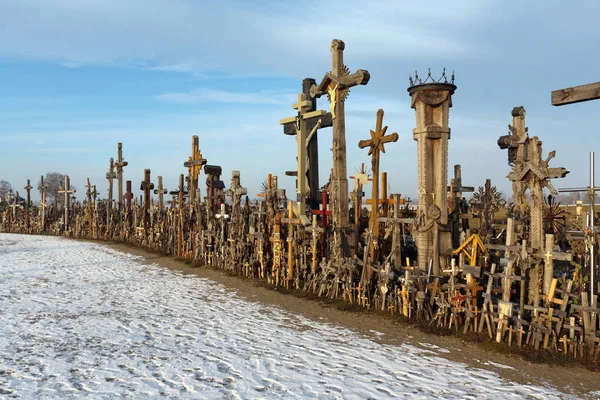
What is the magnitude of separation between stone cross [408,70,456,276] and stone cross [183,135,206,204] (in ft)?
37.5

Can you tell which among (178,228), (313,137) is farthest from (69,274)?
(313,137)

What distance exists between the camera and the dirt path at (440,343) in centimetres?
634

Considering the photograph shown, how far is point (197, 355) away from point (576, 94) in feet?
21.2

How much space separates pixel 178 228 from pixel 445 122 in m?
13.0

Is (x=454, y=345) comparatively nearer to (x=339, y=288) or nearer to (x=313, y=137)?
(x=339, y=288)

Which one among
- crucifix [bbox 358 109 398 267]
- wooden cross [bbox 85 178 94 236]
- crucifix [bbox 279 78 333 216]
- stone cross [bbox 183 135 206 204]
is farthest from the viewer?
wooden cross [bbox 85 178 94 236]

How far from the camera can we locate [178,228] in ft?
64.8

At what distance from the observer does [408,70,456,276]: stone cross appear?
9.80 metres

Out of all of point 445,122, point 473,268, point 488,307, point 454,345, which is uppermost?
point 445,122

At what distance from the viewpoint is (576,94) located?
256 inches

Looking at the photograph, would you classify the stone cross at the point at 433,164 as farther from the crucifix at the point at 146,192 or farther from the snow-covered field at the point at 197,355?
the crucifix at the point at 146,192

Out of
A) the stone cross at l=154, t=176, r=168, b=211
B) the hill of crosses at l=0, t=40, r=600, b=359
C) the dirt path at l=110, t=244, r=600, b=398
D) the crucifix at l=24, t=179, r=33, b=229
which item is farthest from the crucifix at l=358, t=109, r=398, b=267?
the crucifix at l=24, t=179, r=33, b=229

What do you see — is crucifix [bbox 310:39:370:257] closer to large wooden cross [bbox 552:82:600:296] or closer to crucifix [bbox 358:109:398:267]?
crucifix [bbox 358:109:398:267]

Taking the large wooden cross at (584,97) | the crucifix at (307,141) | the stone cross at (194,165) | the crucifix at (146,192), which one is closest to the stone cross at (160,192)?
the crucifix at (146,192)
